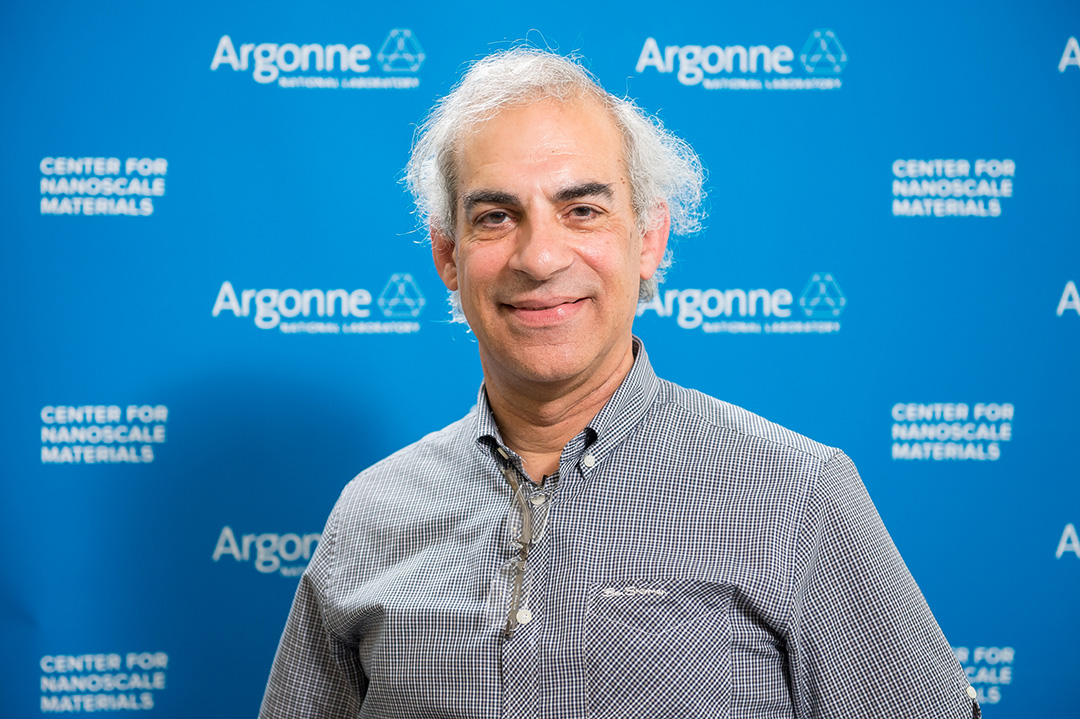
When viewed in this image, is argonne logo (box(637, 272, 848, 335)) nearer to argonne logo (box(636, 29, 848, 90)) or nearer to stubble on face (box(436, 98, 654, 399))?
argonne logo (box(636, 29, 848, 90))

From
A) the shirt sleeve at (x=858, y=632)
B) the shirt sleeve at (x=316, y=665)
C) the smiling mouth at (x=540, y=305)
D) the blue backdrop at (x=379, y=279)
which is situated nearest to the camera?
the shirt sleeve at (x=858, y=632)

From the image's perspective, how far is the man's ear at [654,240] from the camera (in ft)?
4.58

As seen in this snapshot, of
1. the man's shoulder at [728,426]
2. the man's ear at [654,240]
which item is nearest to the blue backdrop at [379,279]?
the man's ear at [654,240]

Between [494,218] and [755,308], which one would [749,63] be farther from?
[494,218]

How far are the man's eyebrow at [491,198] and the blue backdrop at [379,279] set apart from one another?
0.91 meters

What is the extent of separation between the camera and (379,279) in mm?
2100

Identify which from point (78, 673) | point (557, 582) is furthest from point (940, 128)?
point (78, 673)

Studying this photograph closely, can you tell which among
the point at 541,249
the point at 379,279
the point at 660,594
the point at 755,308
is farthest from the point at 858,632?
the point at 379,279

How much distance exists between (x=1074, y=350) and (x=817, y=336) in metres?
0.60

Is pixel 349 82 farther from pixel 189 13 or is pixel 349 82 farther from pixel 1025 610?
pixel 1025 610

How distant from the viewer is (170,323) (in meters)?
2.06

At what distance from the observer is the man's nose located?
3.85 ft

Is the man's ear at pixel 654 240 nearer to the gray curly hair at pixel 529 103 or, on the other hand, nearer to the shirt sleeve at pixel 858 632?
the gray curly hair at pixel 529 103

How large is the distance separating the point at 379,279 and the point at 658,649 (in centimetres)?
125
